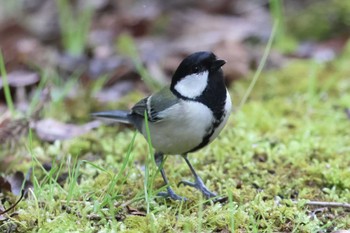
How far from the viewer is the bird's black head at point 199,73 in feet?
9.21

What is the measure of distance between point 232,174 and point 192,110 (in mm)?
565

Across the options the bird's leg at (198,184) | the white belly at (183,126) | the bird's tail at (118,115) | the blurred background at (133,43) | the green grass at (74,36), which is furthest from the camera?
the green grass at (74,36)

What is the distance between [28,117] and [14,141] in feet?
0.78

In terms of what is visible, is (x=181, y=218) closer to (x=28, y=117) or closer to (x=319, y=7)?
(x=28, y=117)

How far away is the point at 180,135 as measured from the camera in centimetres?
278

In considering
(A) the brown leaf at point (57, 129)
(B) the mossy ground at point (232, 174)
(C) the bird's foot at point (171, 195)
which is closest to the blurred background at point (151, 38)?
(A) the brown leaf at point (57, 129)

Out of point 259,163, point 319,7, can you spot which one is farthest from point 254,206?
point 319,7

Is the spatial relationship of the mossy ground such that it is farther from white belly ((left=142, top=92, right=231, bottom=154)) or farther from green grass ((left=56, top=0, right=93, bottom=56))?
green grass ((left=56, top=0, right=93, bottom=56))

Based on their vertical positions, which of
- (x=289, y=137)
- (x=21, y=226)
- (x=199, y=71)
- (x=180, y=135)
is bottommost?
(x=289, y=137)

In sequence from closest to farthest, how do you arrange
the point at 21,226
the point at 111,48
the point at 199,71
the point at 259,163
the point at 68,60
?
the point at 21,226 → the point at 199,71 → the point at 259,163 → the point at 68,60 → the point at 111,48

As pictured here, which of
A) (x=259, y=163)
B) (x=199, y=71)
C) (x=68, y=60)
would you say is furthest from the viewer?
(x=68, y=60)

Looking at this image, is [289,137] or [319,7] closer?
[289,137]

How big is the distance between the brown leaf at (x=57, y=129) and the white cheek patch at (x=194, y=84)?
46.9 inches

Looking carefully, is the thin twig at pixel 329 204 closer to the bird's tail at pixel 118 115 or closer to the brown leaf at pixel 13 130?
the bird's tail at pixel 118 115
